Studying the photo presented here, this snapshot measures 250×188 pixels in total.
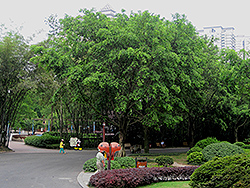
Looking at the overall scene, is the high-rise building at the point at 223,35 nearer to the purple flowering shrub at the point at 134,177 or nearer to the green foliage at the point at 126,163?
the green foliage at the point at 126,163

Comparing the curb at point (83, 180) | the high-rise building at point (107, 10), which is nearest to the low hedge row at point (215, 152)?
the curb at point (83, 180)

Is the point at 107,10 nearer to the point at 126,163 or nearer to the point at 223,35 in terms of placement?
the point at 223,35

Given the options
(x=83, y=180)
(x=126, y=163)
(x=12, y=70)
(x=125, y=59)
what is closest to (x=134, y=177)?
(x=83, y=180)

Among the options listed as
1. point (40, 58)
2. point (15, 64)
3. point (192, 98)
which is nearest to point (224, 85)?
A: point (192, 98)

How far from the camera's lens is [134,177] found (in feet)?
36.7

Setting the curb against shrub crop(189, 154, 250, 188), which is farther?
the curb

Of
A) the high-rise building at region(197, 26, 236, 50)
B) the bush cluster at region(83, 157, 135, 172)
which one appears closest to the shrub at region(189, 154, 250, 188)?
the bush cluster at region(83, 157, 135, 172)

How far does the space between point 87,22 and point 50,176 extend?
11925 mm

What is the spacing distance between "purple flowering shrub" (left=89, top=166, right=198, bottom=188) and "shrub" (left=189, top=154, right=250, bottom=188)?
294cm

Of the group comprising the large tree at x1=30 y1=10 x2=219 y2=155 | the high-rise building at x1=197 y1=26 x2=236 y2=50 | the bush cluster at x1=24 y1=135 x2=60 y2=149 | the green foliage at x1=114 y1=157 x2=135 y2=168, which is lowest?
the bush cluster at x1=24 y1=135 x2=60 y2=149

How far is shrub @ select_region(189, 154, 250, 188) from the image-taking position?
7573mm

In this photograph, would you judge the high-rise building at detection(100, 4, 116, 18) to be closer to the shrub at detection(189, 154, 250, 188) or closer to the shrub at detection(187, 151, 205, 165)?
the shrub at detection(187, 151, 205, 165)

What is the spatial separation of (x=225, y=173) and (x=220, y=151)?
32.6ft

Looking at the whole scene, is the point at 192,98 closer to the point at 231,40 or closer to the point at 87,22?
the point at 87,22
